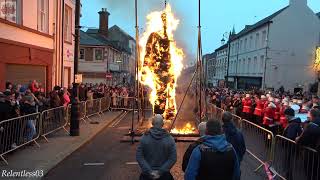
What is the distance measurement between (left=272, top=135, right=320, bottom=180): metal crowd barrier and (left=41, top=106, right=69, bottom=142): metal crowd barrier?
681 centimetres

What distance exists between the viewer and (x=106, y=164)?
423 inches

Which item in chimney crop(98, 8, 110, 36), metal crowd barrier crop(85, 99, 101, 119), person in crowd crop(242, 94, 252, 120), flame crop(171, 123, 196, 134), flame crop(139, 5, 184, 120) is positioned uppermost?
chimney crop(98, 8, 110, 36)

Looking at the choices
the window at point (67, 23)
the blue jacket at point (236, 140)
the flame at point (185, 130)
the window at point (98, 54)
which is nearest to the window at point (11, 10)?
the flame at point (185, 130)

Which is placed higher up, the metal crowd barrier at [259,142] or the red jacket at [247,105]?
the red jacket at [247,105]

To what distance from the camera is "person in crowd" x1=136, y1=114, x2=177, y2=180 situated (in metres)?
5.70

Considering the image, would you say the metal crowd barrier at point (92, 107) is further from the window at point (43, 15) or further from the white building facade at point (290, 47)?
the white building facade at point (290, 47)

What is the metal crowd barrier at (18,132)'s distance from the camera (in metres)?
9.92

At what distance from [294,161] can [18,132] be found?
648cm

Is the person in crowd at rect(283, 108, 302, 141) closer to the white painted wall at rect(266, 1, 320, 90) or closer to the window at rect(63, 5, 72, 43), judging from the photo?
the window at rect(63, 5, 72, 43)

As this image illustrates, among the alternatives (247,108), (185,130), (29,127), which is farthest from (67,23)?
(29,127)

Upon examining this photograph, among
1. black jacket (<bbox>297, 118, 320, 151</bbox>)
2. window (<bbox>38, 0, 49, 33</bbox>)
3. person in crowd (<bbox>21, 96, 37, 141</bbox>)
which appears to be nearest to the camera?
black jacket (<bbox>297, 118, 320, 151</bbox>)

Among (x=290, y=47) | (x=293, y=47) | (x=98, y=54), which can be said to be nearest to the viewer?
(x=290, y=47)

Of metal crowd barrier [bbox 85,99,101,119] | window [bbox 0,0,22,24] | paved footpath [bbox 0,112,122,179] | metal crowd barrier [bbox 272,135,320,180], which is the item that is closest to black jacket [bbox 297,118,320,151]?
metal crowd barrier [bbox 272,135,320,180]

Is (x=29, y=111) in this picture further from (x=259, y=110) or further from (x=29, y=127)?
(x=259, y=110)
